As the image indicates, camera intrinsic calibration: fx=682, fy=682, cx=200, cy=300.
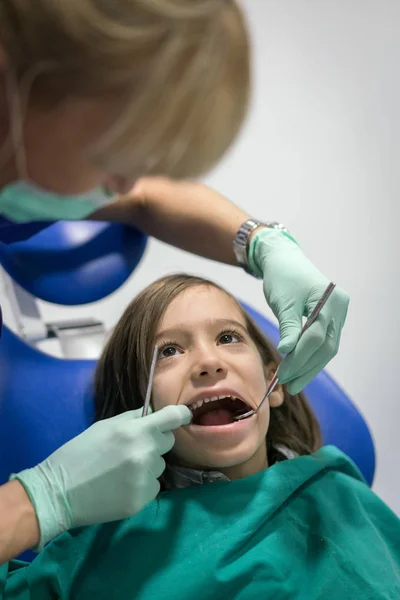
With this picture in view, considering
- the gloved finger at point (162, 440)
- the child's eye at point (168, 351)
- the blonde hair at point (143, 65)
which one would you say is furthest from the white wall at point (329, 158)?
the blonde hair at point (143, 65)

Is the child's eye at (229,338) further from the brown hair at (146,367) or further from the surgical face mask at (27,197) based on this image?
the surgical face mask at (27,197)

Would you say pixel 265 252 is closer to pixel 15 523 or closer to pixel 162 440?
pixel 162 440

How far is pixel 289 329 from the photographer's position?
118 centimetres

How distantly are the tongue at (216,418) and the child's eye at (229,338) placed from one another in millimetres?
125

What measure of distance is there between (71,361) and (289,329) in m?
0.61

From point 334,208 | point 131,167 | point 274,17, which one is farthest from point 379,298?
point 131,167

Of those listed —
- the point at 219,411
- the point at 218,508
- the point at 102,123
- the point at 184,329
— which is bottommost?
the point at 218,508

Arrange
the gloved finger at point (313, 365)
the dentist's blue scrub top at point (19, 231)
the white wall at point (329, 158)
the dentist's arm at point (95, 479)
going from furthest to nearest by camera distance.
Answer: the white wall at point (329, 158) → the dentist's blue scrub top at point (19, 231) → the gloved finger at point (313, 365) → the dentist's arm at point (95, 479)

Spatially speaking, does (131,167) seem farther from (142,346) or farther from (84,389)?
(84,389)

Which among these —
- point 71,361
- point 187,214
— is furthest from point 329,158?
point 71,361

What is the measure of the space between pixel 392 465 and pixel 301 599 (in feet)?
3.54

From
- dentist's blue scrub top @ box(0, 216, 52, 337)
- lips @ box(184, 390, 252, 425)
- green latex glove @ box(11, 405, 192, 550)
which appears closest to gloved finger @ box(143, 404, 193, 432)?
green latex glove @ box(11, 405, 192, 550)

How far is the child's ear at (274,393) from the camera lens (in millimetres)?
1302

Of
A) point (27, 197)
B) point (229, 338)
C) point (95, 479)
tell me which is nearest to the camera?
point (27, 197)
